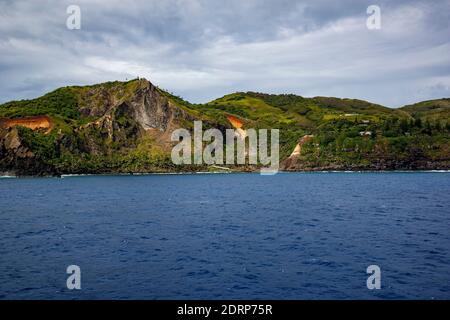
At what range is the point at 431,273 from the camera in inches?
1583

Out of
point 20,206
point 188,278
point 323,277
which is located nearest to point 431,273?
point 323,277

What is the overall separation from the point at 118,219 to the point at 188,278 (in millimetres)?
43949

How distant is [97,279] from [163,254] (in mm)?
11194

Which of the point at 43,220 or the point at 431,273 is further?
the point at 43,220

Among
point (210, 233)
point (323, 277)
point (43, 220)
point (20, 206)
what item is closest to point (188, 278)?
point (323, 277)

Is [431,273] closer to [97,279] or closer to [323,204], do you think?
[97,279]

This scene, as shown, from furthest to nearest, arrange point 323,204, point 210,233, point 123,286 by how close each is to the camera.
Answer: point 323,204 → point 210,233 → point 123,286
